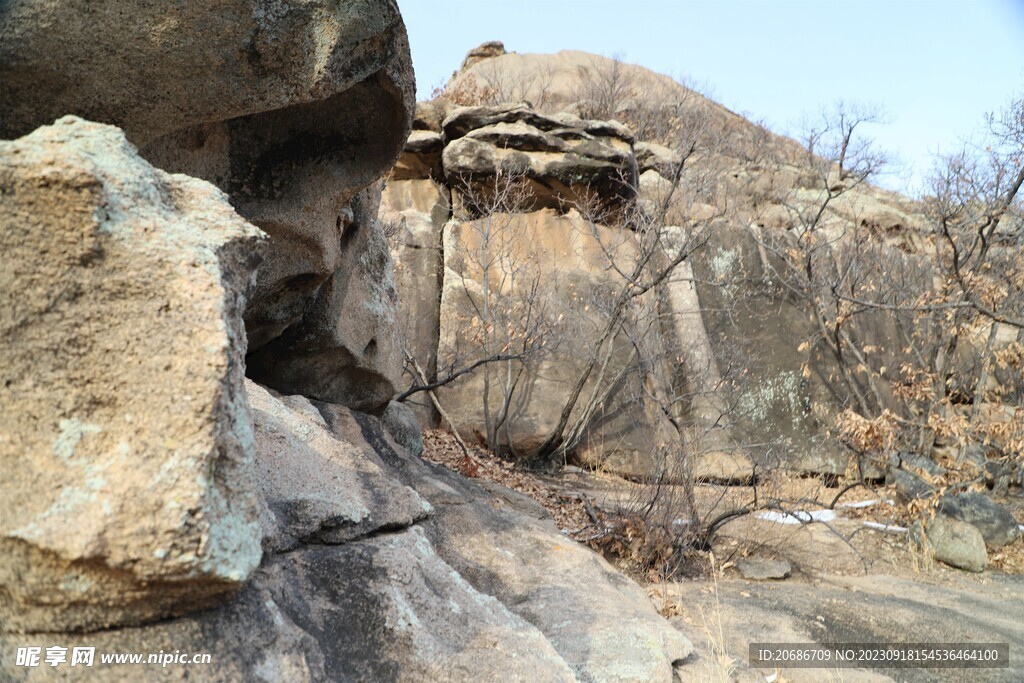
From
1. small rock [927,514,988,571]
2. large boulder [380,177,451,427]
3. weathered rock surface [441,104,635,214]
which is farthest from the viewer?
weathered rock surface [441,104,635,214]

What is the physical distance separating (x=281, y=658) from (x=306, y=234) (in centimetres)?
201

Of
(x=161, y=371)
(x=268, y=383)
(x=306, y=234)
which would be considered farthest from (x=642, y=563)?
(x=161, y=371)

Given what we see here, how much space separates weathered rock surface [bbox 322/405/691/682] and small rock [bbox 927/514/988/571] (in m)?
4.07

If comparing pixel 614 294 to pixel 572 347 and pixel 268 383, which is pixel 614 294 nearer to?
pixel 572 347

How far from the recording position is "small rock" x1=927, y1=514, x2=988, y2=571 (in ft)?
21.2

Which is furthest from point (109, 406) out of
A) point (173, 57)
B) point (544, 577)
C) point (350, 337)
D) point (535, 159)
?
point (535, 159)

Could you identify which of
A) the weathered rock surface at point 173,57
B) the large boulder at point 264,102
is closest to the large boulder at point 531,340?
the large boulder at point 264,102

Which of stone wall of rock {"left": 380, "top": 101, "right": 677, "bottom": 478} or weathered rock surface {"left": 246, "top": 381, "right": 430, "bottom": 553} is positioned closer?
weathered rock surface {"left": 246, "top": 381, "right": 430, "bottom": 553}

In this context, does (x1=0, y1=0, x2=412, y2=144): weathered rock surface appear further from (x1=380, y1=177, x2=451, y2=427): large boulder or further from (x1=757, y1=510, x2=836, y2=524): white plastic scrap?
(x1=380, y1=177, x2=451, y2=427): large boulder

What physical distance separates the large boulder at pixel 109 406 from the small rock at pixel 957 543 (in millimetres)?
6757

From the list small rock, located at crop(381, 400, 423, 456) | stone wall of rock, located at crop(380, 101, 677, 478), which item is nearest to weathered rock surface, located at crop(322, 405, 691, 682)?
small rock, located at crop(381, 400, 423, 456)

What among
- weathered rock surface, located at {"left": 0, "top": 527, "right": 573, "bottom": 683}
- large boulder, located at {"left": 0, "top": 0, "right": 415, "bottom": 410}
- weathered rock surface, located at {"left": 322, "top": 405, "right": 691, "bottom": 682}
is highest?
large boulder, located at {"left": 0, "top": 0, "right": 415, "bottom": 410}

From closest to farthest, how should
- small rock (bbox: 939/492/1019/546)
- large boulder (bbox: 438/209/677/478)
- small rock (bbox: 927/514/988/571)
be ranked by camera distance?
small rock (bbox: 927/514/988/571)
small rock (bbox: 939/492/1019/546)
large boulder (bbox: 438/209/677/478)

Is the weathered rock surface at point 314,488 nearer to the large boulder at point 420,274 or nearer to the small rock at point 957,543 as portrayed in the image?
the large boulder at point 420,274
